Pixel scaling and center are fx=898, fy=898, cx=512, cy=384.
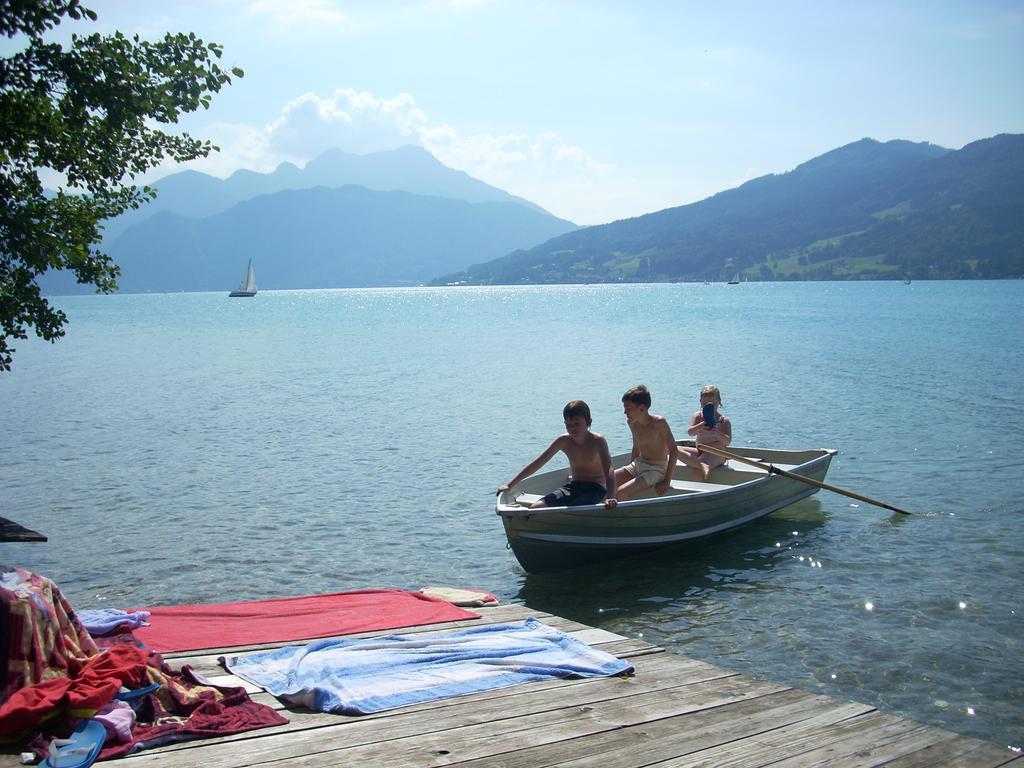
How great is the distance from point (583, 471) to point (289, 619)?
4.63 m

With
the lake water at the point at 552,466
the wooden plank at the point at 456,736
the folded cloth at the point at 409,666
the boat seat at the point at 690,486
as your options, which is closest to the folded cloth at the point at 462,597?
the folded cloth at the point at 409,666

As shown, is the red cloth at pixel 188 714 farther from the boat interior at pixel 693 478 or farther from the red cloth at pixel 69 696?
the boat interior at pixel 693 478

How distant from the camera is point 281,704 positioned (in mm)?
5668

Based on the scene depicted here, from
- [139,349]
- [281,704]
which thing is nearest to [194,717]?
[281,704]

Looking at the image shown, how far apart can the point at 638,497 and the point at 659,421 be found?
52.5 inches

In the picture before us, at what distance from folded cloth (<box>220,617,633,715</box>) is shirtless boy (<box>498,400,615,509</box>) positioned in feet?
13.6

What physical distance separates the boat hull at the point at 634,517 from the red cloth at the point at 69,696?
611 cm

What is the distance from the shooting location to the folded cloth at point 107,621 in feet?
22.5

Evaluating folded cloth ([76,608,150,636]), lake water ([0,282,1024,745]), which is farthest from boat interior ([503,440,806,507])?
folded cloth ([76,608,150,636])

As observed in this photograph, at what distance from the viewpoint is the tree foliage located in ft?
28.1

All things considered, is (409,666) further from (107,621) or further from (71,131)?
(71,131)

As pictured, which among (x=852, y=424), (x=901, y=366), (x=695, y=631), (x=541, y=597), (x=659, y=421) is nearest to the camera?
(x=695, y=631)

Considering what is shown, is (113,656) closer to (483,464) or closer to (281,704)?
(281,704)

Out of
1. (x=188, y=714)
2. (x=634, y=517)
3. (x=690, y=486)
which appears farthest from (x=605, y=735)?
(x=690, y=486)
